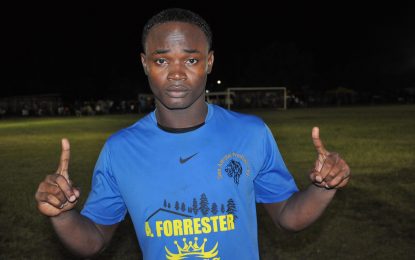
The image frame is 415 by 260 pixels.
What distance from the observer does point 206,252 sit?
2.14 m

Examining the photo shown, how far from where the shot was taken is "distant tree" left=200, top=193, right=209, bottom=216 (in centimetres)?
215

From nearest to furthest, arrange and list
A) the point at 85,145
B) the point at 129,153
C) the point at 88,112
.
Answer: the point at 129,153
the point at 85,145
the point at 88,112

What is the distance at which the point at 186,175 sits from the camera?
2184mm

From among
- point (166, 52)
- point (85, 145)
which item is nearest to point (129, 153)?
point (166, 52)

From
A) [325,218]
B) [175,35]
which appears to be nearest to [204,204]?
[175,35]

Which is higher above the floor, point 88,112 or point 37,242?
point 37,242

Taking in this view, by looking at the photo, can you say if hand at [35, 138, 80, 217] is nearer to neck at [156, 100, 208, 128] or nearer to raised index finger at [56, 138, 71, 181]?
raised index finger at [56, 138, 71, 181]

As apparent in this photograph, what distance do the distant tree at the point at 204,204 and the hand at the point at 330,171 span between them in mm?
487

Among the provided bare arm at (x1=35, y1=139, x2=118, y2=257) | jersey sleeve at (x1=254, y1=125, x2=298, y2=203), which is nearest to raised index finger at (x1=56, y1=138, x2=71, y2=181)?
bare arm at (x1=35, y1=139, x2=118, y2=257)

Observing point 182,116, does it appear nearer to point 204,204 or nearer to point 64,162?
point 204,204

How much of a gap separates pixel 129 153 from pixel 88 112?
165 feet

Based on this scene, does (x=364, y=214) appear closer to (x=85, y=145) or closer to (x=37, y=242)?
(x=37, y=242)

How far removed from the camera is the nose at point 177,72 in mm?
2238

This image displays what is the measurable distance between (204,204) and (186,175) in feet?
0.51
